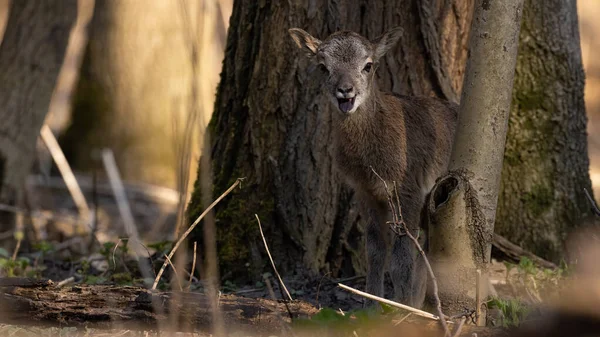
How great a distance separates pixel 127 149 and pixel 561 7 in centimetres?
892

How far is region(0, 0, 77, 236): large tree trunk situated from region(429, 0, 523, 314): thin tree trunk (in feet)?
20.0

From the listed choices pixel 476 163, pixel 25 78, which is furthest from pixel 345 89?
pixel 25 78

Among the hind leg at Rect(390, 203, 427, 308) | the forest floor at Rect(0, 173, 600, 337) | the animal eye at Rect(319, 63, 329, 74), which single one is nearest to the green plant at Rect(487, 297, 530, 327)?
the forest floor at Rect(0, 173, 600, 337)

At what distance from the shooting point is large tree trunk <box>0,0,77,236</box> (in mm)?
9695

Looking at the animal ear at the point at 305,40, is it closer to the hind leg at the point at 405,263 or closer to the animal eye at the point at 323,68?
the animal eye at the point at 323,68

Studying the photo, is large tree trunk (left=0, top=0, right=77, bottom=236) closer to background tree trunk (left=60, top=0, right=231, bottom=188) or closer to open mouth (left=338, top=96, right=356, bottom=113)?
background tree trunk (left=60, top=0, right=231, bottom=188)

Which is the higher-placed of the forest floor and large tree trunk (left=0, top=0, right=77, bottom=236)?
large tree trunk (left=0, top=0, right=77, bottom=236)

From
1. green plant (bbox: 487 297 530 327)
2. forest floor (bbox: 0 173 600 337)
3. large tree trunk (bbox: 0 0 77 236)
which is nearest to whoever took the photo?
forest floor (bbox: 0 173 600 337)

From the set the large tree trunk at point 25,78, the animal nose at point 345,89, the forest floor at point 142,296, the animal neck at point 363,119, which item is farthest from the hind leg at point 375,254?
the large tree trunk at point 25,78

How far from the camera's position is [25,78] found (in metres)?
9.76

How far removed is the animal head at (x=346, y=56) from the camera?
6.47m

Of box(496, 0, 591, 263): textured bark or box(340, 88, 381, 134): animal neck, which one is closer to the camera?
box(340, 88, 381, 134): animal neck

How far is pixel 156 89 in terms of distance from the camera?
1438 centimetres

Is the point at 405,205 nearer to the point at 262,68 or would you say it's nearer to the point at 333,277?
the point at 333,277
